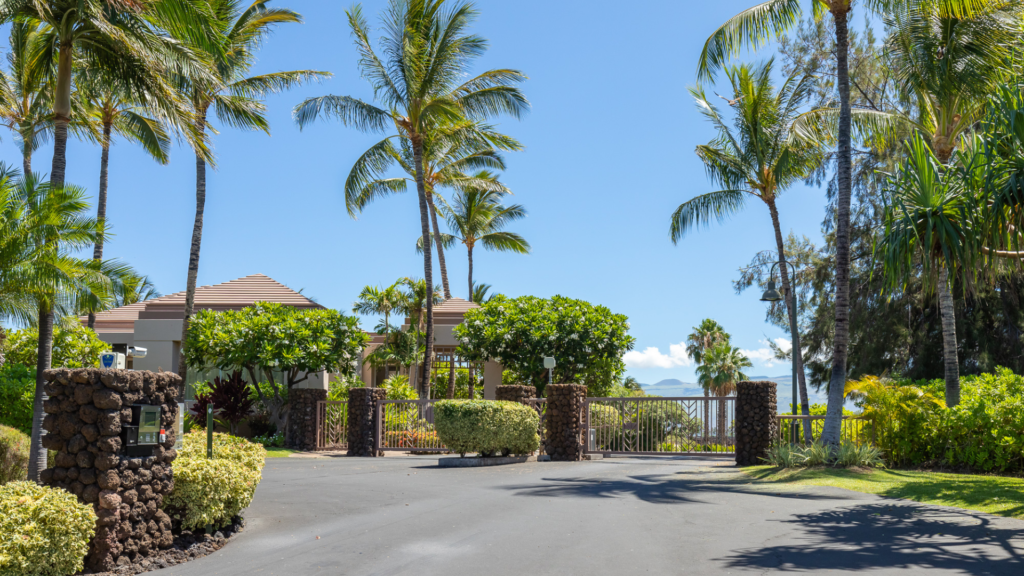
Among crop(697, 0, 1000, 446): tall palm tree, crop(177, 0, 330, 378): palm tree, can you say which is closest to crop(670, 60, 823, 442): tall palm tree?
crop(697, 0, 1000, 446): tall palm tree

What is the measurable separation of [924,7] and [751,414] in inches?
354

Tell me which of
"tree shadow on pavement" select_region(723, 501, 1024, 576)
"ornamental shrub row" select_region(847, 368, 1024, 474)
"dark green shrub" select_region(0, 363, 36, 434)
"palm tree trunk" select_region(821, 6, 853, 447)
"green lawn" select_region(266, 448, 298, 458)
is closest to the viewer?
"tree shadow on pavement" select_region(723, 501, 1024, 576)

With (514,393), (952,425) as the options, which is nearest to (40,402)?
(514,393)

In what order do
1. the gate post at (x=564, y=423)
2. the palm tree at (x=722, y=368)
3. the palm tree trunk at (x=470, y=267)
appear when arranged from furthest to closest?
the palm tree at (x=722, y=368) → the palm tree trunk at (x=470, y=267) → the gate post at (x=564, y=423)

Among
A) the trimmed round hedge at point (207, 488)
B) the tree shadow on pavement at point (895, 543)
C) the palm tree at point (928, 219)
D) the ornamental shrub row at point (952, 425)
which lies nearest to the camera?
the tree shadow on pavement at point (895, 543)

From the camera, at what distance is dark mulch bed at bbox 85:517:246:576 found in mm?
6750

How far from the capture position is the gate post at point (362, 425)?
68.0 feet

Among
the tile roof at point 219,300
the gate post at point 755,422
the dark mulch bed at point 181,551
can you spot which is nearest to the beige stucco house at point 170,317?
the tile roof at point 219,300

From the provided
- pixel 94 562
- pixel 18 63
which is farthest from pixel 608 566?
pixel 18 63

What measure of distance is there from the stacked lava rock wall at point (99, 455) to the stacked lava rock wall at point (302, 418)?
15222 mm

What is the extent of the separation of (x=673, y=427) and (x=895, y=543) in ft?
49.3

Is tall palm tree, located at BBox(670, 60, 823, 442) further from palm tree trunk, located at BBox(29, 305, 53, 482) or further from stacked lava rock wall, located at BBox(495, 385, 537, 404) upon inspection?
palm tree trunk, located at BBox(29, 305, 53, 482)

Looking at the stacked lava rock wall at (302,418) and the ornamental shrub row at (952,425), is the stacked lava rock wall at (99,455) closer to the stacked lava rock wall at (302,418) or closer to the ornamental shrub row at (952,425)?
the ornamental shrub row at (952,425)

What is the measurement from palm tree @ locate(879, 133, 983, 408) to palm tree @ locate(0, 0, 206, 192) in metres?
11.4
